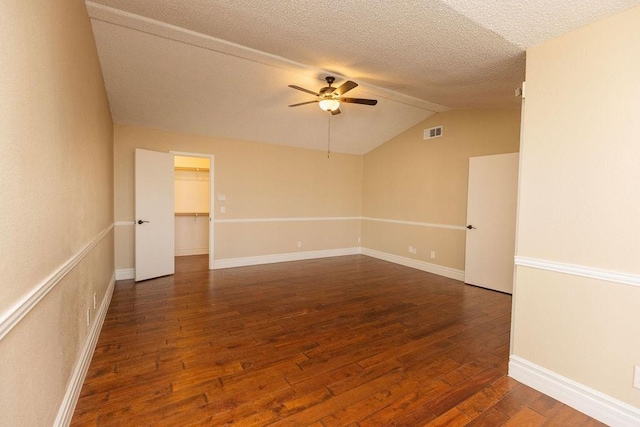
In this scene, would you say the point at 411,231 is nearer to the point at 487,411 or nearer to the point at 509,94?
the point at 509,94

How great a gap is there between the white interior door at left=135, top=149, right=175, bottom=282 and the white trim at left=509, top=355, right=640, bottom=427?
489 cm

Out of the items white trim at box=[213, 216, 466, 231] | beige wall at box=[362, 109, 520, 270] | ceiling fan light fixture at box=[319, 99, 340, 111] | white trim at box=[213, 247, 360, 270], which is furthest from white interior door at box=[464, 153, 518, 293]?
white trim at box=[213, 247, 360, 270]

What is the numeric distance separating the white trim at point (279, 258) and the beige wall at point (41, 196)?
335 cm

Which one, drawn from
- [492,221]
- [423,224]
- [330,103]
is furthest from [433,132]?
[330,103]

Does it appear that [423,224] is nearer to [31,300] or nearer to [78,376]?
[78,376]

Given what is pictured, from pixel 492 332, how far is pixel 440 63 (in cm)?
273

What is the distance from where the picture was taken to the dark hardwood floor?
1.91 meters

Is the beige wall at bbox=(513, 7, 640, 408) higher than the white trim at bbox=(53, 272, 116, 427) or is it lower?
higher

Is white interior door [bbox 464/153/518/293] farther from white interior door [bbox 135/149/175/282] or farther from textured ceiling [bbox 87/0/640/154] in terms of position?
white interior door [bbox 135/149/175/282]

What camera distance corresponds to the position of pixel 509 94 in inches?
141

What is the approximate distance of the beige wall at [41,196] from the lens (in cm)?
106

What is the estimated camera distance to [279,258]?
6262mm

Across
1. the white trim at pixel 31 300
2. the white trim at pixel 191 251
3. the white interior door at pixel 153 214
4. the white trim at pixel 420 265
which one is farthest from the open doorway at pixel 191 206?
the white trim at pixel 31 300

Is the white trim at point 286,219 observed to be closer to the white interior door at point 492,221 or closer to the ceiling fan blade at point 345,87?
the white interior door at point 492,221
